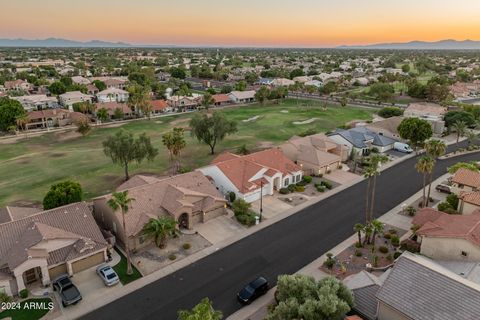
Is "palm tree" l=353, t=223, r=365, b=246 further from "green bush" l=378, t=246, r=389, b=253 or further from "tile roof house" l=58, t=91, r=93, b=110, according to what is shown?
"tile roof house" l=58, t=91, r=93, b=110

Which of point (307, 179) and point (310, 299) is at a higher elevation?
point (310, 299)

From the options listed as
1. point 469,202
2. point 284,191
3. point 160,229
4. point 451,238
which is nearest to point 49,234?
point 160,229

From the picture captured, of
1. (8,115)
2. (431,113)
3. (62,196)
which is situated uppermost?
(8,115)

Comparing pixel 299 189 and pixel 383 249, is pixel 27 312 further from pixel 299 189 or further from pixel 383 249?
pixel 299 189

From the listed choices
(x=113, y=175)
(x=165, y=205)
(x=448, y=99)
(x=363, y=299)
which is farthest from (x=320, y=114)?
(x=363, y=299)

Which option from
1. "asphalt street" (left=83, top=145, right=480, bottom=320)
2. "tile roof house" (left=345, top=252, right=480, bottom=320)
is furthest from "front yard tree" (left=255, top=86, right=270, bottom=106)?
"tile roof house" (left=345, top=252, right=480, bottom=320)

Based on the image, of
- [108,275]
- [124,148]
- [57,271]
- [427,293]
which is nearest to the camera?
[427,293]

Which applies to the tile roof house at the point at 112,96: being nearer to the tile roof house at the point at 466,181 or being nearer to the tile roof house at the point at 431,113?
the tile roof house at the point at 431,113

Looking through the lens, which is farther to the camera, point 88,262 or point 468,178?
point 468,178
